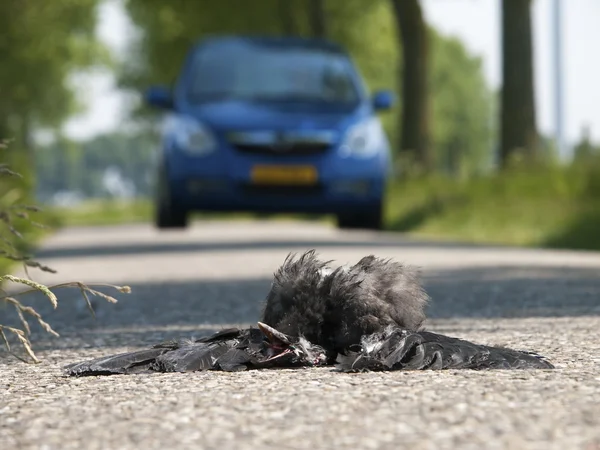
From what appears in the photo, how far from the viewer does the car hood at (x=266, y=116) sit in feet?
40.2

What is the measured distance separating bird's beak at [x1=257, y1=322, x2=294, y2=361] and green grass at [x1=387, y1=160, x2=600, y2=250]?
8957 mm

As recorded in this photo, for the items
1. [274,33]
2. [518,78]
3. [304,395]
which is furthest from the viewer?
[274,33]

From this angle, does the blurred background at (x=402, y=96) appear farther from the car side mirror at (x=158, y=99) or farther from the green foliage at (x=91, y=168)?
the green foliage at (x=91, y=168)

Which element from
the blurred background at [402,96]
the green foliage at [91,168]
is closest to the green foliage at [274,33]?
the blurred background at [402,96]

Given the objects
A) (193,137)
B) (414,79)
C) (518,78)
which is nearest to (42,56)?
(414,79)

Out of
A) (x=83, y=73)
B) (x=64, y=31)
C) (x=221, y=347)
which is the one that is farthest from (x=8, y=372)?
(x=83, y=73)

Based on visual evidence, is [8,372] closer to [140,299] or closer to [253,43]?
[140,299]

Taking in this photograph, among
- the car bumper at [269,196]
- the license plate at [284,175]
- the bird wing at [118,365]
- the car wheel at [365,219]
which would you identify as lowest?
the bird wing at [118,365]

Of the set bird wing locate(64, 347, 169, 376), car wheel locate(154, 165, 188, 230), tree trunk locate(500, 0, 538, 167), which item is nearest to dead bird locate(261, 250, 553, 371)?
bird wing locate(64, 347, 169, 376)

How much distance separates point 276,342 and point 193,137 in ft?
27.0

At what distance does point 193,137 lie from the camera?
12.3 m

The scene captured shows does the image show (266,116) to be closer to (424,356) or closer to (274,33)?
(424,356)

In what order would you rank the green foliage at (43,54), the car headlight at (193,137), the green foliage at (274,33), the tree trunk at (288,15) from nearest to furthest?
the car headlight at (193,137) → the tree trunk at (288,15) → the green foliage at (274,33) → the green foliage at (43,54)

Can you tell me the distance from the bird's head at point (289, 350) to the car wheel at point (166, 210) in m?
8.53
